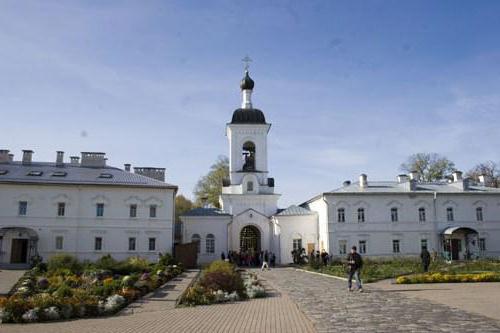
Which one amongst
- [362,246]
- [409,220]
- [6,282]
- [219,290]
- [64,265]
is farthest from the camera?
[409,220]

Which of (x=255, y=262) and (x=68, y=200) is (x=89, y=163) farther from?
(x=255, y=262)

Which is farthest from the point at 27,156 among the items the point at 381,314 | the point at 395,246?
the point at 381,314

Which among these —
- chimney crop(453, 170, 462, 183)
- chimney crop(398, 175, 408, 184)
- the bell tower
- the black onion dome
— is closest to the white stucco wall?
the bell tower

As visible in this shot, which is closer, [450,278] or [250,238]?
[450,278]

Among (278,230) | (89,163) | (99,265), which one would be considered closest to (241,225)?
(278,230)

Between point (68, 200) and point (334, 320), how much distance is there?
28201 millimetres

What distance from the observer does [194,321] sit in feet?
36.4

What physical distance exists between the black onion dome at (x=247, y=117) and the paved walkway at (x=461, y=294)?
23.4 metres

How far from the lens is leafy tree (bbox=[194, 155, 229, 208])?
5422 centimetres

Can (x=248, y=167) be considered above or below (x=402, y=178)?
above

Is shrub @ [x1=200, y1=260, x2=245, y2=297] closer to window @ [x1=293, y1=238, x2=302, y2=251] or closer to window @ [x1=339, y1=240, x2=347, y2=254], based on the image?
window @ [x1=339, y1=240, x2=347, y2=254]

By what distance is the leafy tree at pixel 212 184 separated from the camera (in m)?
54.2

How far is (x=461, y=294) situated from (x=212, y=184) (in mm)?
41436

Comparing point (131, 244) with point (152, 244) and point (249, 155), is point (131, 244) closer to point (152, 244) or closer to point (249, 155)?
point (152, 244)
